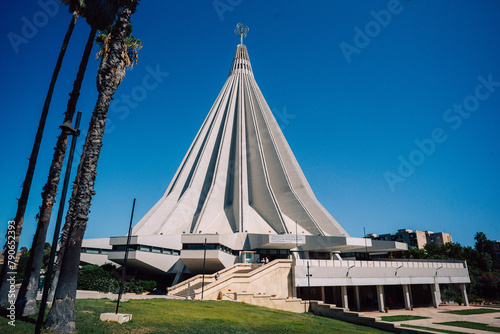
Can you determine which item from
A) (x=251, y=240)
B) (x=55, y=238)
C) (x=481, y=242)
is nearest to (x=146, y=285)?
(x=251, y=240)

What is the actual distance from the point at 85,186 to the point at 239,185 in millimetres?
35210

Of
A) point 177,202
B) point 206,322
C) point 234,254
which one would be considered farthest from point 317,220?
point 206,322

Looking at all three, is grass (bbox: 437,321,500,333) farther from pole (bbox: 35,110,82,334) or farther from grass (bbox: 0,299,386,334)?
pole (bbox: 35,110,82,334)

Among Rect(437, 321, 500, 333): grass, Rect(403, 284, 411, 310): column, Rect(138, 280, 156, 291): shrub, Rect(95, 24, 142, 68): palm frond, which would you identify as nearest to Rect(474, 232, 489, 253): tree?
Rect(403, 284, 411, 310): column

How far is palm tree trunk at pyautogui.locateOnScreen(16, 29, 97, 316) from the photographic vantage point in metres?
9.39

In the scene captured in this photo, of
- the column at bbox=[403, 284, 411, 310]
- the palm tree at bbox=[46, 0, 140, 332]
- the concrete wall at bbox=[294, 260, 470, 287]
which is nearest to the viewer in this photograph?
the palm tree at bbox=[46, 0, 140, 332]

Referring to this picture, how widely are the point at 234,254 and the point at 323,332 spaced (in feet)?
69.7

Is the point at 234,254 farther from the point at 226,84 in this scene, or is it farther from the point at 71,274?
the point at 226,84

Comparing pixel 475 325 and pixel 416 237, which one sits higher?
pixel 416 237

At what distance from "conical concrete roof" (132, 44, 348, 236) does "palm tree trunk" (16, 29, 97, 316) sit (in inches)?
945

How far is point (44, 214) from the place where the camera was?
10.5m

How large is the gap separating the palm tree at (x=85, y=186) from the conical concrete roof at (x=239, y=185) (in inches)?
1045

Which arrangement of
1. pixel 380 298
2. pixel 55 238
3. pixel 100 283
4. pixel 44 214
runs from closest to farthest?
pixel 55 238, pixel 44 214, pixel 100 283, pixel 380 298

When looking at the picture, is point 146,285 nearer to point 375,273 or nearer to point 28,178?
point 28,178
